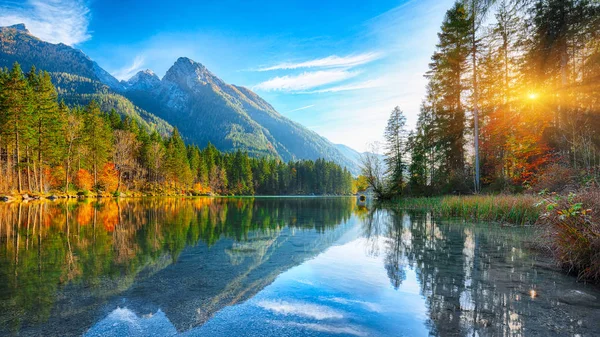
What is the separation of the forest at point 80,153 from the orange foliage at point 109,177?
68mm

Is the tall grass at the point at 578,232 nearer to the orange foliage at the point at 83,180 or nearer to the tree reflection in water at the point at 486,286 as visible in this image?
the tree reflection in water at the point at 486,286

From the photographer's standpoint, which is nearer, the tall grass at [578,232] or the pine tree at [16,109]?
the tall grass at [578,232]

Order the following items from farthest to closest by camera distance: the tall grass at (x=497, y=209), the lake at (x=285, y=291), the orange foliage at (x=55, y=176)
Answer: the orange foliage at (x=55, y=176)
the tall grass at (x=497, y=209)
the lake at (x=285, y=291)

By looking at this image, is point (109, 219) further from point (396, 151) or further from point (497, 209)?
point (396, 151)

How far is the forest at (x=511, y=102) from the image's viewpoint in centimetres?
1719

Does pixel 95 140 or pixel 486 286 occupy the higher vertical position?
pixel 95 140

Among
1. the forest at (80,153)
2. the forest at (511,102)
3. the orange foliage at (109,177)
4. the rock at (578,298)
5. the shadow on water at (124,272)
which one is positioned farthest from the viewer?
Result: the orange foliage at (109,177)

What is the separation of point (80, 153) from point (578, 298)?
54.0 m

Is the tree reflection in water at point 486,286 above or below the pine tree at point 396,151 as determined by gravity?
below

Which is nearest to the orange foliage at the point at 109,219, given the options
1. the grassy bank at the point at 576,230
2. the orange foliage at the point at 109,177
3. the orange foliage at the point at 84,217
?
the orange foliage at the point at 84,217

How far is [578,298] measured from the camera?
14.1 feet

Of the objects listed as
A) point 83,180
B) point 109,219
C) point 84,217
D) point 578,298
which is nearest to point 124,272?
point 578,298

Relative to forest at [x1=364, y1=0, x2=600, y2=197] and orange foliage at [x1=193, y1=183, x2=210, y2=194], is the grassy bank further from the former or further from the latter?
orange foliage at [x1=193, y1=183, x2=210, y2=194]

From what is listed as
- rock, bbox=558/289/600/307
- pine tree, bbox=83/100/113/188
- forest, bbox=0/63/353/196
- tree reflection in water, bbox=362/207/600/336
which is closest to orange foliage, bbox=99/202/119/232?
tree reflection in water, bbox=362/207/600/336
